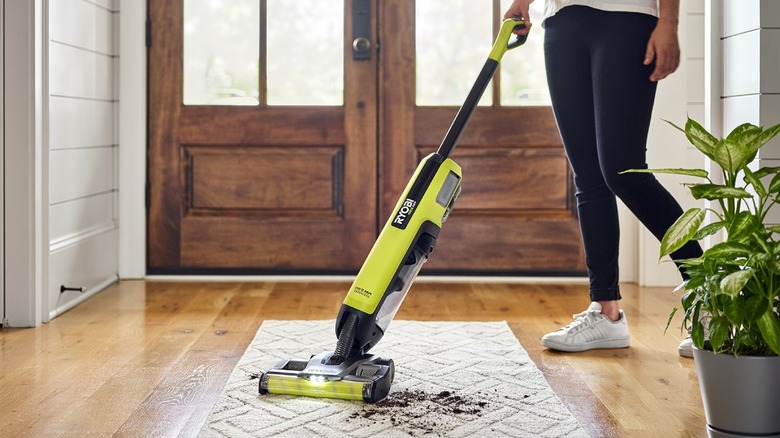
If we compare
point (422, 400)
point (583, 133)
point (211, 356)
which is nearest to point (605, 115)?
point (583, 133)

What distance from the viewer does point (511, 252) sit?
3.63 m

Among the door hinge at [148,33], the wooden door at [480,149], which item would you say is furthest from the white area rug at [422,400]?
the door hinge at [148,33]

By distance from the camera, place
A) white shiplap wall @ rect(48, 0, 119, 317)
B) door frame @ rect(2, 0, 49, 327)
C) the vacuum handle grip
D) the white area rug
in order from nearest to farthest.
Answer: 1. the white area rug
2. the vacuum handle grip
3. door frame @ rect(2, 0, 49, 327)
4. white shiplap wall @ rect(48, 0, 119, 317)

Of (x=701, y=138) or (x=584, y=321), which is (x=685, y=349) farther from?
(x=701, y=138)

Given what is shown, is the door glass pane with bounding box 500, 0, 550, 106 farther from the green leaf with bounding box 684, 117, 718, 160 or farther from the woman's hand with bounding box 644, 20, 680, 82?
the green leaf with bounding box 684, 117, 718, 160

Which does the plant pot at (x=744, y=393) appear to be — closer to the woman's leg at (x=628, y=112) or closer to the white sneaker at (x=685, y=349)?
the woman's leg at (x=628, y=112)

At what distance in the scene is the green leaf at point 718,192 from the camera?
1.51 meters

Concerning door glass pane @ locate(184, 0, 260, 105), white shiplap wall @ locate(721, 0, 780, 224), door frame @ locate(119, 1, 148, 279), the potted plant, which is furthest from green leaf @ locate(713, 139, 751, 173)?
door frame @ locate(119, 1, 148, 279)

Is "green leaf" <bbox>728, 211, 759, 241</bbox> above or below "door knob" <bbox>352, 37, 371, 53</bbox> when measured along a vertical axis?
below

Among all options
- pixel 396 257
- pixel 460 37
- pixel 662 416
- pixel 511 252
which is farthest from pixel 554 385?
pixel 460 37

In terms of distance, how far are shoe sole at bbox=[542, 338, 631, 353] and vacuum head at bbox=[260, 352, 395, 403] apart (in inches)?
24.2

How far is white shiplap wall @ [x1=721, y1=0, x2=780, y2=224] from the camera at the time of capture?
2.10 meters

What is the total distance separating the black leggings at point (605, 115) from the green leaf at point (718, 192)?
26.2 inches

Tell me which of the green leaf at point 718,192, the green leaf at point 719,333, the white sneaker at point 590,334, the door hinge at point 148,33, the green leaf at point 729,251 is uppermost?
the door hinge at point 148,33
